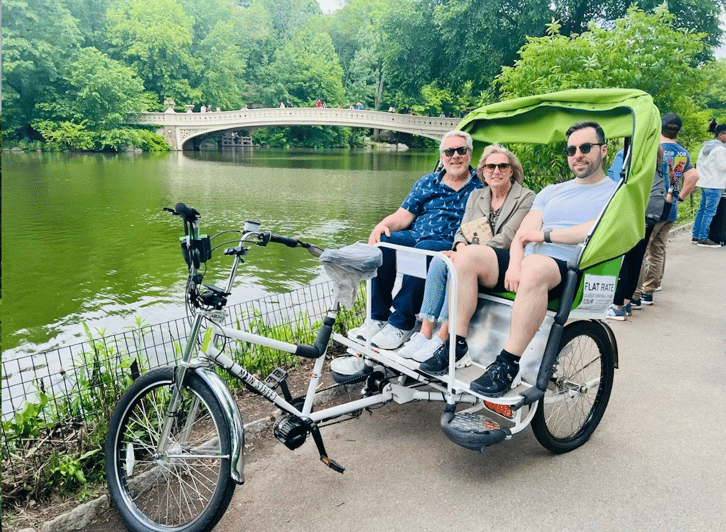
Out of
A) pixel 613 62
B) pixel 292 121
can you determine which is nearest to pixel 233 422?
pixel 613 62

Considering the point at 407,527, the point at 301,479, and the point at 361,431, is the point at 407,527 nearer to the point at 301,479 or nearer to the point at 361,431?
the point at 301,479

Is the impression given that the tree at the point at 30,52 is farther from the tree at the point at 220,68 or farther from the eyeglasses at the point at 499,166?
the eyeglasses at the point at 499,166

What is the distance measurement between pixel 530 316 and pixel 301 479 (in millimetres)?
1381

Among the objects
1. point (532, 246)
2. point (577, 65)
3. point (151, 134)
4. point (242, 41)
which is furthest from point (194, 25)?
point (532, 246)

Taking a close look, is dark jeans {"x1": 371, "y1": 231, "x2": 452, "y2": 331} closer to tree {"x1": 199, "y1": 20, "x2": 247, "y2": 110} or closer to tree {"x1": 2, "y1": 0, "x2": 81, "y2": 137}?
tree {"x1": 2, "y1": 0, "x2": 81, "y2": 137}

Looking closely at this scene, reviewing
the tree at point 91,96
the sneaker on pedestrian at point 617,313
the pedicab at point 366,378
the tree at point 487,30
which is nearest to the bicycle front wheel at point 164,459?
the pedicab at point 366,378

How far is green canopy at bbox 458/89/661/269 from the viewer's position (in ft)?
9.80

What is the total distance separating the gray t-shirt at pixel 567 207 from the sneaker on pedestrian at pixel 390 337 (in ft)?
2.72

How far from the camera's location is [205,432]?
2.95 metres

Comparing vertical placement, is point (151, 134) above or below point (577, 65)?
below

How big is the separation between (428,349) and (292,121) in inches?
1657

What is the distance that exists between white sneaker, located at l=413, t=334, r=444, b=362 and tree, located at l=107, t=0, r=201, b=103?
4930cm

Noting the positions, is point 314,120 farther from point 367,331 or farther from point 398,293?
point 367,331

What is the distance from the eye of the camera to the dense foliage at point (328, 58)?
874 centimetres
